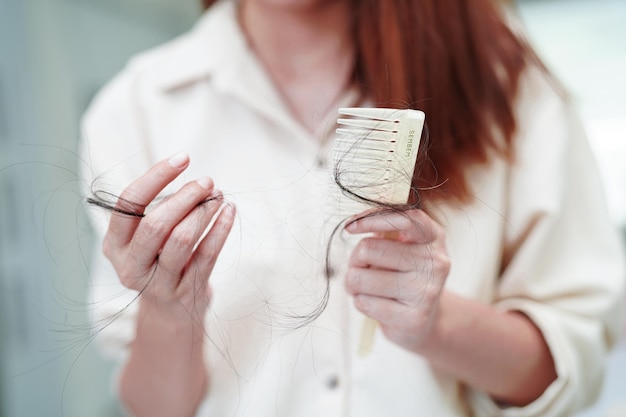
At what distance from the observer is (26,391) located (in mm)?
989

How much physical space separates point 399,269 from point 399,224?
1.6 inches

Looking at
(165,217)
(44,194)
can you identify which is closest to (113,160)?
(165,217)

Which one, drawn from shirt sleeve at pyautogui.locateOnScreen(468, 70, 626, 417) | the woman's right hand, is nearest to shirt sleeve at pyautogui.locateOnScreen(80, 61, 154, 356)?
the woman's right hand

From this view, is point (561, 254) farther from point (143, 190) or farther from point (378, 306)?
point (143, 190)

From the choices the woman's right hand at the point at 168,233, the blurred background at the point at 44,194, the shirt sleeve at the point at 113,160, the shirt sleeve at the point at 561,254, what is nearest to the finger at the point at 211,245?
the woman's right hand at the point at 168,233

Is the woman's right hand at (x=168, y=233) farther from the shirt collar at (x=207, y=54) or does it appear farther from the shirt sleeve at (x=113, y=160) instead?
the shirt collar at (x=207, y=54)

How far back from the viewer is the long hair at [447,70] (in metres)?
0.48

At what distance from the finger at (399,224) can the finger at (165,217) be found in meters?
0.07

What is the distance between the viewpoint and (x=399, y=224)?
1.06 feet

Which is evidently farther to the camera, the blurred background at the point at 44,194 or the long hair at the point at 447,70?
the blurred background at the point at 44,194

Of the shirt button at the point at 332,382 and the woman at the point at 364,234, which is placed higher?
the woman at the point at 364,234

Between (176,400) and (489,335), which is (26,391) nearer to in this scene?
(176,400)

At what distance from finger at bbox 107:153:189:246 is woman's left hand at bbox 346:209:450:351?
0.29 ft

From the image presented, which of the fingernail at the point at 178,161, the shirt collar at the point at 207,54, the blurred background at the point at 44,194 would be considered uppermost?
the shirt collar at the point at 207,54
